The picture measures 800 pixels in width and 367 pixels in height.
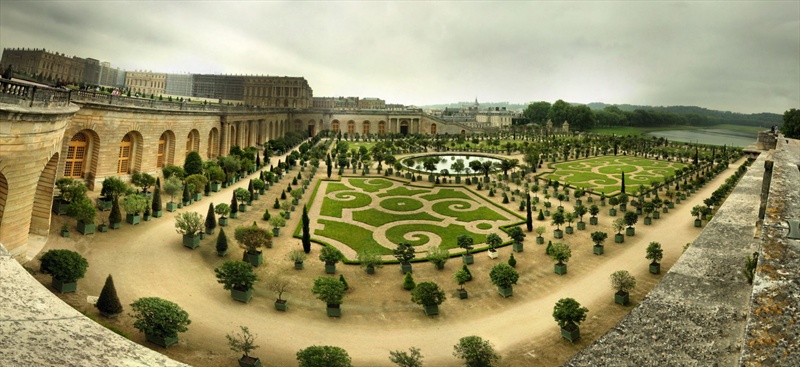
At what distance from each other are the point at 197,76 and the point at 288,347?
14096cm

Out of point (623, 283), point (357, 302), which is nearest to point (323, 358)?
point (357, 302)

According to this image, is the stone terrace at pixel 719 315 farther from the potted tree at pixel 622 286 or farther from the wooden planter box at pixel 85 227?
the wooden planter box at pixel 85 227

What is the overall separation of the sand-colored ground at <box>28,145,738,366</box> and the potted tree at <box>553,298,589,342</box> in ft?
1.21

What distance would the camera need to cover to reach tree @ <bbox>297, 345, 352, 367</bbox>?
1369cm

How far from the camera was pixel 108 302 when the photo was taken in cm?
1717

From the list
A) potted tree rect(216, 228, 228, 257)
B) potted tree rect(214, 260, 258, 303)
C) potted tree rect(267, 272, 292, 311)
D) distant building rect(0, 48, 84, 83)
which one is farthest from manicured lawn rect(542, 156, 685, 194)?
distant building rect(0, 48, 84, 83)

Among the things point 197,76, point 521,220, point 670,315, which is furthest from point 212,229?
point 197,76

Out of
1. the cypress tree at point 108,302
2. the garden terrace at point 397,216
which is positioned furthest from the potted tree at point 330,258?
the cypress tree at point 108,302

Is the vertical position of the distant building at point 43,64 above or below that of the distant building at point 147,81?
below

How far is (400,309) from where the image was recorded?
21.1 metres

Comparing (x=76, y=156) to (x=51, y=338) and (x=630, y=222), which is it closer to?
(x=51, y=338)

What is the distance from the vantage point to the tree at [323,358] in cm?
1369

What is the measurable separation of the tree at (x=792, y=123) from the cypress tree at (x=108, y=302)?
91761 millimetres

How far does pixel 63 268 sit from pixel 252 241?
331 inches
